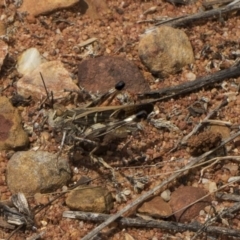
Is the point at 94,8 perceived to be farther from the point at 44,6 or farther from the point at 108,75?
the point at 108,75

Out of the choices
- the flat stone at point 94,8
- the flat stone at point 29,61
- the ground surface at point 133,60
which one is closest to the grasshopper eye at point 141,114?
the ground surface at point 133,60

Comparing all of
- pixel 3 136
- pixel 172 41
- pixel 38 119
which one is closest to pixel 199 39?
pixel 172 41

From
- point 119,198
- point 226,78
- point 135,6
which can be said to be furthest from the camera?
point 135,6

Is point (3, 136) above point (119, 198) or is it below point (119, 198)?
above

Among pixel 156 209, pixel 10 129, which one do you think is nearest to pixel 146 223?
pixel 156 209

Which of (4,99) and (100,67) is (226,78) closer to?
(100,67)

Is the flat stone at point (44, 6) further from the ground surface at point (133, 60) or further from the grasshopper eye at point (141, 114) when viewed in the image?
the grasshopper eye at point (141, 114)
